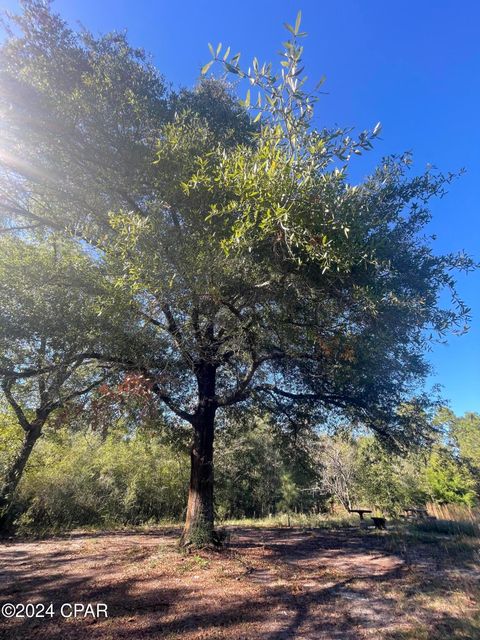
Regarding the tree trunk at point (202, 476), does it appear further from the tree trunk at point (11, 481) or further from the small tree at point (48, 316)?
the tree trunk at point (11, 481)

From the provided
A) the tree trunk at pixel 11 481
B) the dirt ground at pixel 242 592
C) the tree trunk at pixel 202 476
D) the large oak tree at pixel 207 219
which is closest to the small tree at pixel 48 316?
the large oak tree at pixel 207 219

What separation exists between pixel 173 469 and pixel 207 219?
14.1 metres

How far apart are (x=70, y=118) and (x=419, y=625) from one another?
8.55 m

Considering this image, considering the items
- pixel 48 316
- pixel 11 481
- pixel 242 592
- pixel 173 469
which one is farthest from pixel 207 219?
pixel 173 469

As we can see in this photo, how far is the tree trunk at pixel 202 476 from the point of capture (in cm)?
668

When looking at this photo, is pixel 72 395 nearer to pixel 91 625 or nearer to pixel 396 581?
pixel 91 625

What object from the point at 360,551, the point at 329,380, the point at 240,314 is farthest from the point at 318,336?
the point at 360,551

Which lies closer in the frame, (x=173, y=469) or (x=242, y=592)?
(x=242, y=592)

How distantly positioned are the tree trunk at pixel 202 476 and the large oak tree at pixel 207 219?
50mm

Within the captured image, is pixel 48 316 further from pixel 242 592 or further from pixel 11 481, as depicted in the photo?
pixel 11 481

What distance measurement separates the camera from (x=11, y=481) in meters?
10.0

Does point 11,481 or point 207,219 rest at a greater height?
point 207,219

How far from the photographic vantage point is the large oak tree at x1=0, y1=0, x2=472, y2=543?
3.62 metres

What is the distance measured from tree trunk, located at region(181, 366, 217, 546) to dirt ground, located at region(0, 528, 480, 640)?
450mm
